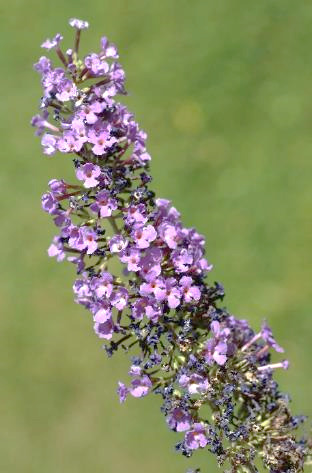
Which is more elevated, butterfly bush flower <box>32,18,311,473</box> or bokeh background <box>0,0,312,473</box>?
bokeh background <box>0,0,312,473</box>

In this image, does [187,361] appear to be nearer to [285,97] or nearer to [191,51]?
[285,97]

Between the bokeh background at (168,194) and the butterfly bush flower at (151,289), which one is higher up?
the bokeh background at (168,194)

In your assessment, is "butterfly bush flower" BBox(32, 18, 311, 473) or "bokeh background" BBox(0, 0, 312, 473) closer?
"butterfly bush flower" BBox(32, 18, 311, 473)

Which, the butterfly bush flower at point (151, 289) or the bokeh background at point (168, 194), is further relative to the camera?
the bokeh background at point (168, 194)

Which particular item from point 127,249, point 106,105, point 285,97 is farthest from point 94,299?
point 285,97
